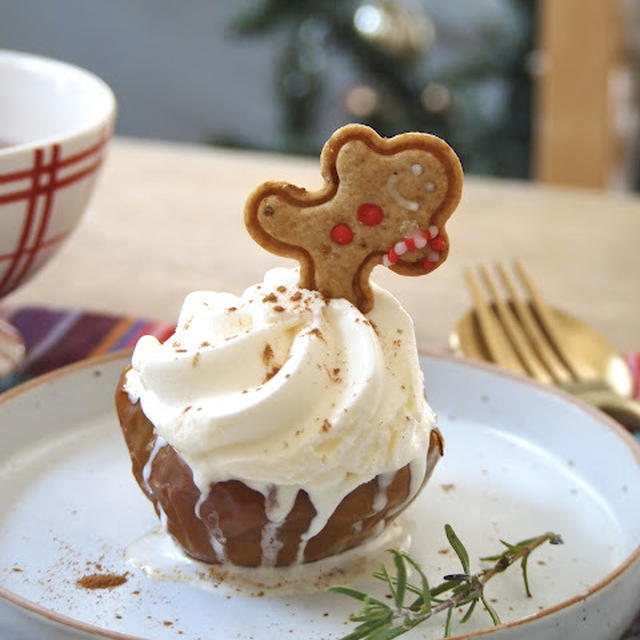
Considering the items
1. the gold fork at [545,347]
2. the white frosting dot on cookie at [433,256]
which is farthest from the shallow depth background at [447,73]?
the white frosting dot on cookie at [433,256]

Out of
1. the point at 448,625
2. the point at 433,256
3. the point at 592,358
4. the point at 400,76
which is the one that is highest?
the point at 433,256

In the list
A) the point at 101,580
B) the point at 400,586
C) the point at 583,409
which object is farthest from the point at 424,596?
the point at 583,409

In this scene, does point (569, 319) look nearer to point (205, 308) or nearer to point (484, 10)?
point (205, 308)

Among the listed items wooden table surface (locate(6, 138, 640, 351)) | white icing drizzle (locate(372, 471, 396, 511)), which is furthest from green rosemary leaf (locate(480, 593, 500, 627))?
wooden table surface (locate(6, 138, 640, 351))

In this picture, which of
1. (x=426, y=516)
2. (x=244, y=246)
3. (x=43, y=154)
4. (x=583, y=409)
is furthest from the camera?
(x=244, y=246)

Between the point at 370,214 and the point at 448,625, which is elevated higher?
the point at 370,214

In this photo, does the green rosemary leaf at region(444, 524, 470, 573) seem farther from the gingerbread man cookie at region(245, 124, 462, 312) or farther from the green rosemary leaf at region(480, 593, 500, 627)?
the gingerbread man cookie at region(245, 124, 462, 312)

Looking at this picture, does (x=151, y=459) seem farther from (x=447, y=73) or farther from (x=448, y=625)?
(x=447, y=73)

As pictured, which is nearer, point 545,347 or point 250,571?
point 250,571

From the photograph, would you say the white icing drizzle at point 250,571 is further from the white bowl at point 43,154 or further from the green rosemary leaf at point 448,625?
the white bowl at point 43,154
